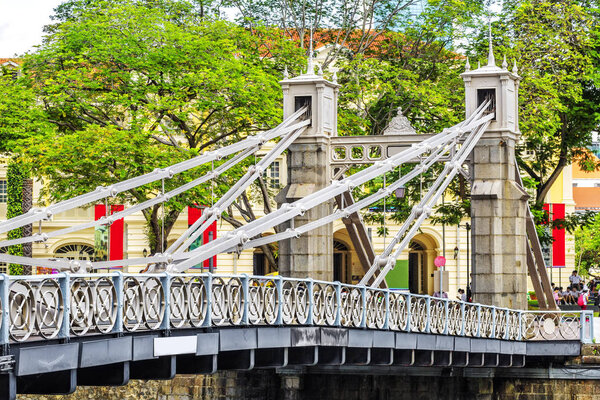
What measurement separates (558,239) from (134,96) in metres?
17.5

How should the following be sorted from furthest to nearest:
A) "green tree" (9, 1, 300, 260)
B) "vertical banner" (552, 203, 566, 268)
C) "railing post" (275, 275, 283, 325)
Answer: "vertical banner" (552, 203, 566, 268) → "green tree" (9, 1, 300, 260) → "railing post" (275, 275, 283, 325)

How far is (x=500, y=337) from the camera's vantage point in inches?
1272

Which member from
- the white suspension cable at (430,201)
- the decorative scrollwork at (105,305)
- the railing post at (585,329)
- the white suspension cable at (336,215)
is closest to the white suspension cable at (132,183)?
the white suspension cable at (336,215)

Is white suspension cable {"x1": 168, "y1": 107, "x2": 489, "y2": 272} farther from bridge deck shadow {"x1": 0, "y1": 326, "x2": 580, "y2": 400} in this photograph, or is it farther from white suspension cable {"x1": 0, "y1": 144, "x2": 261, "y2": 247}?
bridge deck shadow {"x1": 0, "y1": 326, "x2": 580, "y2": 400}

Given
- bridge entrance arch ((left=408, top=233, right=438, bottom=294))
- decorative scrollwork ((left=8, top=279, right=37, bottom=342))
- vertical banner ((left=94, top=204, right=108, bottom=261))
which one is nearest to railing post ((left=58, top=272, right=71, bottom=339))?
decorative scrollwork ((left=8, top=279, right=37, bottom=342))

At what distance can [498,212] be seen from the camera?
34.6 m

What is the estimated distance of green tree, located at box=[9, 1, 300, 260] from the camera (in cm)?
4053

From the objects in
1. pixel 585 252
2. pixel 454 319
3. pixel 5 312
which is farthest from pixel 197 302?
pixel 585 252

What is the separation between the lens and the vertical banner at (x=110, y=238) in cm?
4766

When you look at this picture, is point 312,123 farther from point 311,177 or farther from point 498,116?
point 498,116

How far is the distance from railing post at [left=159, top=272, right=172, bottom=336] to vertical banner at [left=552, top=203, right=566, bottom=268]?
29.7 meters

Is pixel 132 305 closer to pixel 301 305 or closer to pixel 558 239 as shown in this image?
pixel 301 305

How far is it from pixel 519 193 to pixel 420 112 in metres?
10.4

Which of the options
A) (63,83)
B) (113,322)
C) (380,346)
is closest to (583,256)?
(63,83)
